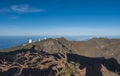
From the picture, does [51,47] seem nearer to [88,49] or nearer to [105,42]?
[88,49]

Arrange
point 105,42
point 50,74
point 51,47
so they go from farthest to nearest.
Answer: point 105,42 < point 51,47 < point 50,74

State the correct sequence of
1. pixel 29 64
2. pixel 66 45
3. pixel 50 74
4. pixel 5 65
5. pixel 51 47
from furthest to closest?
pixel 66 45 → pixel 51 47 → pixel 50 74 → pixel 29 64 → pixel 5 65

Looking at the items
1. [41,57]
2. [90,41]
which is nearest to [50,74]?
[41,57]

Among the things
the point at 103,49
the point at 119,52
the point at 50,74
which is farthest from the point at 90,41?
the point at 50,74

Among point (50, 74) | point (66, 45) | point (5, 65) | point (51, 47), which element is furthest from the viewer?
point (66, 45)

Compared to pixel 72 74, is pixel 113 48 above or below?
below

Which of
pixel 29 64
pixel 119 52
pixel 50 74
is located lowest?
pixel 119 52

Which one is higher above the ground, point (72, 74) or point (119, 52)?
point (72, 74)

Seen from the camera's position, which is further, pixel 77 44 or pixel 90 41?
pixel 90 41

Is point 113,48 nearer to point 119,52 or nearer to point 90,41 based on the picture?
point 119,52

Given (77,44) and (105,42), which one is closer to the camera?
(77,44)
